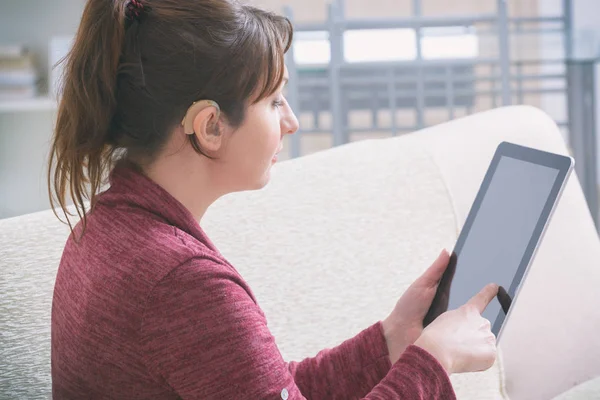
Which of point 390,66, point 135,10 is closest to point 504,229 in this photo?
point 135,10

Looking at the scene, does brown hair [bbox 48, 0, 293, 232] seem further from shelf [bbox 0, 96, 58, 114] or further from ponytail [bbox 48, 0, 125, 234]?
shelf [bbox 0, 96, 58, 114]

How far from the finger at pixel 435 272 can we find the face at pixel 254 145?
25 centimetres

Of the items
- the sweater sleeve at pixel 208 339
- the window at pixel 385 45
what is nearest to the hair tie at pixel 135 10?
the sweater sleeve at pixel 208 339

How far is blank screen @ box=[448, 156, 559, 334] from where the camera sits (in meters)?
0.92

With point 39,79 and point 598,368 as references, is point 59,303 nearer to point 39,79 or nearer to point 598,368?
point 598,368

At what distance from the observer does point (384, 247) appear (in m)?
1.26

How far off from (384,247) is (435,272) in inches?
10.0

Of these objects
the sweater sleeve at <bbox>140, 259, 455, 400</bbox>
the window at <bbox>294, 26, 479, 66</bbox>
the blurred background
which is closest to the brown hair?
the sweater sleeve at <bbox>140, 259, 455, 400</bbox>

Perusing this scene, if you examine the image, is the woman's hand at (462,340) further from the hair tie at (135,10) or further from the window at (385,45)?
the window at (385,45)

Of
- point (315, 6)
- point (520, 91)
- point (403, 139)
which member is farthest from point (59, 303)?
point (315, 6)

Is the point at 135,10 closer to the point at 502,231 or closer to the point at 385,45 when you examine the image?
the point at 502,231

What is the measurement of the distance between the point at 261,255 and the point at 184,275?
46 cm

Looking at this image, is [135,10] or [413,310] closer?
[135,10]

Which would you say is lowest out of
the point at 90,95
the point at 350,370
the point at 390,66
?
the point at 350,370
